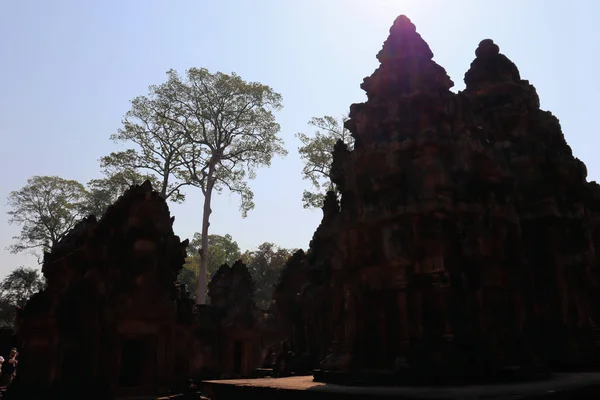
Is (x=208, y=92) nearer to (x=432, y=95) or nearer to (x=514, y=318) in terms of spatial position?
(x=432, y=95)

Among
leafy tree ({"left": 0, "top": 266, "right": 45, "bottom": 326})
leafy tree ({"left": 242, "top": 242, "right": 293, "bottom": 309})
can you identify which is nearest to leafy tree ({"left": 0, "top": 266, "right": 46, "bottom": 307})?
leafy tree ({"left": 0, "top": 266, "right": 45, "bottom": 326})

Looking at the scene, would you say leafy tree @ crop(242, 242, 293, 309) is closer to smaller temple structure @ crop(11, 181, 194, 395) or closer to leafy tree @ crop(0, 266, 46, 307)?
leafy tree @ crop(0, 266, 46, 307)

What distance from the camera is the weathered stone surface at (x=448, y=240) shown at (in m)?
10.4

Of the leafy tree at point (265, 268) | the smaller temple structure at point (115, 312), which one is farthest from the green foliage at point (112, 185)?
the leafy tree at point (265, 268)

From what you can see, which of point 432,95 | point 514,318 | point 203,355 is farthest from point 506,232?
point 203,355

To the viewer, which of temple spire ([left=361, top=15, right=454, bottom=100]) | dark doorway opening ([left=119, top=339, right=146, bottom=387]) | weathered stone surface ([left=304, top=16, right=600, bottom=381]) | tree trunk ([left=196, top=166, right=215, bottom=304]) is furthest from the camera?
tree trunk ([left=196, top=166, right=215, bottom=304])

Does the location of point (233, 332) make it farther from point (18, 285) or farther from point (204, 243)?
point (18, 285)

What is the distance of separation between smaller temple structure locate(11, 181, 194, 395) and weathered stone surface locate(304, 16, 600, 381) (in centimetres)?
438

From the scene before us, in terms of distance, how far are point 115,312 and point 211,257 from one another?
37.4 m

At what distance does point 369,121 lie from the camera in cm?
1288

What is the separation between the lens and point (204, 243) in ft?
76.7

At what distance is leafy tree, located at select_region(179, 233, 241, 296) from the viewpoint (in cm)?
4872

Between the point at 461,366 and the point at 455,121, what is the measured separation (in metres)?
5.94

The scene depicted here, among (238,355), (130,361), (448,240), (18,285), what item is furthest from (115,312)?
(18,285)
